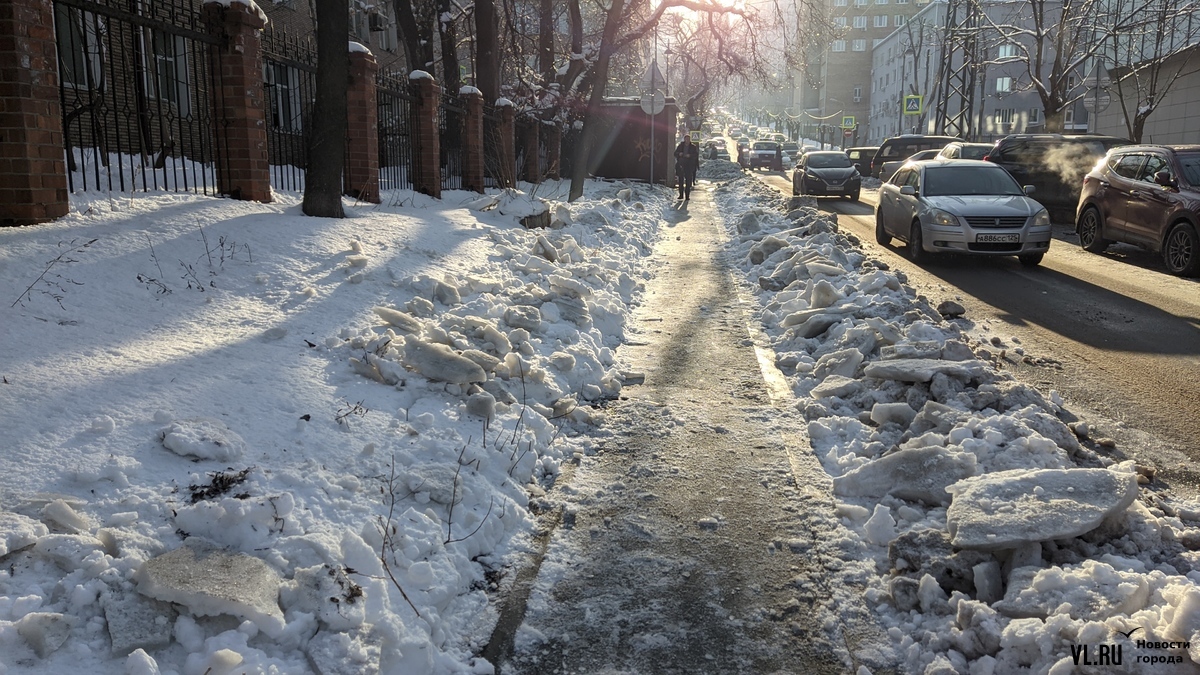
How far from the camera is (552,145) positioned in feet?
83.0

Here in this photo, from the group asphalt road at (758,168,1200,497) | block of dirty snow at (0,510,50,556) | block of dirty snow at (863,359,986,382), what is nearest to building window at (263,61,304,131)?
block of dirty snow at (863,359,986,382)

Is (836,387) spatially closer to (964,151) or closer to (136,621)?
(136,621)

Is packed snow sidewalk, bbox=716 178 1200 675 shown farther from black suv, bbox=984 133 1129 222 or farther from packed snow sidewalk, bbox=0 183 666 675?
black suv, bbox=984 133 1129 222

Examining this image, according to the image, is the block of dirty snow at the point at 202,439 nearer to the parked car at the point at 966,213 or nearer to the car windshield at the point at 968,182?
the parked car at the point at 966,213

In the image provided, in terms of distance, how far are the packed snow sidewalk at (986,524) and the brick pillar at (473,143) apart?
1032cm

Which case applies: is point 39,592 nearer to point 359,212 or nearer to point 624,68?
point 359,212

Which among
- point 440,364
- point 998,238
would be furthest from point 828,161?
point 440,364

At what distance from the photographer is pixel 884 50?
96.8m

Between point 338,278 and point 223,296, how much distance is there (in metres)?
1.19

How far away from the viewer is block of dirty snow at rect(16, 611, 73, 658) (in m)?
2.43

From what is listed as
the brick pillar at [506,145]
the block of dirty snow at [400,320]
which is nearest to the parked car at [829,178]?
the brick pillar at [506,145]

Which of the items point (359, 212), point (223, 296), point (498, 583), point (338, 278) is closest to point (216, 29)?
point (359, 212)

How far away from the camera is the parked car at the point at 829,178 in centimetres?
2745

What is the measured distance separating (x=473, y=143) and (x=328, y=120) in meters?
7.10
